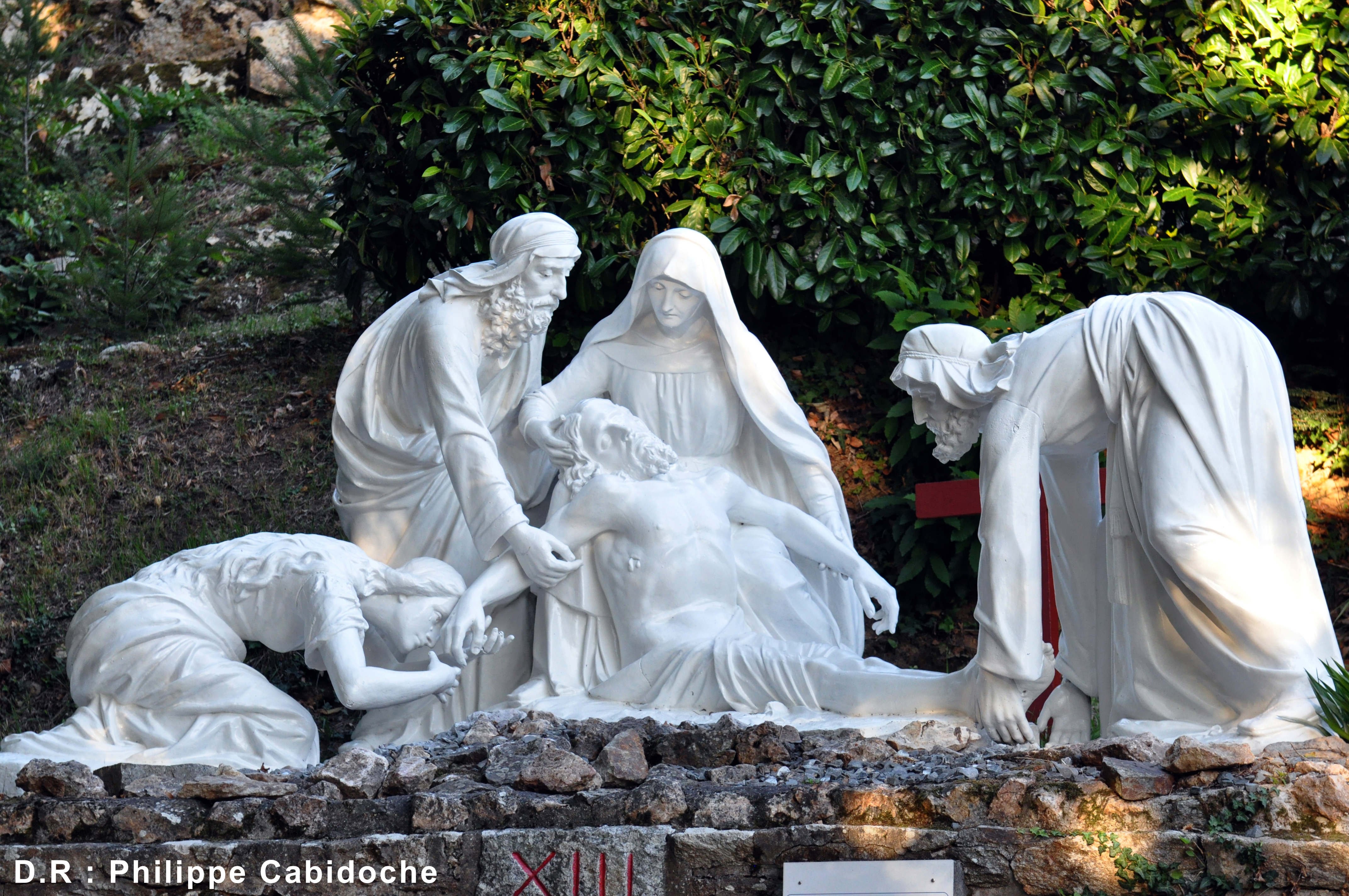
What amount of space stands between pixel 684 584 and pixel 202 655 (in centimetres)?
162

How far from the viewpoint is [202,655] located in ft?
17.1

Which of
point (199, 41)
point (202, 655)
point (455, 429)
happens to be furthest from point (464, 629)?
point (199, 41)

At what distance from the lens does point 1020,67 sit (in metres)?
7.69

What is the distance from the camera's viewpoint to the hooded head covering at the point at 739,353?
574cm

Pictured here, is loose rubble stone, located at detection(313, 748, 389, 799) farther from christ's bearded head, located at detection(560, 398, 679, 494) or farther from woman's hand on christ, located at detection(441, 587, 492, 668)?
christ's bearded head, located at detection(560, 398, 679, 494)

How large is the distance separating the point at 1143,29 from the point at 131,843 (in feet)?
20.2

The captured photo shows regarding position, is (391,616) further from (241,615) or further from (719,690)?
(719,690)

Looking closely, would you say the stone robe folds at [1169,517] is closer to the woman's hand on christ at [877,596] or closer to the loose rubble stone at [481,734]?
the woman's hand on christ at [877,596]

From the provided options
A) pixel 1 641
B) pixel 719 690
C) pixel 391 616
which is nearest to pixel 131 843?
pixel 391 616

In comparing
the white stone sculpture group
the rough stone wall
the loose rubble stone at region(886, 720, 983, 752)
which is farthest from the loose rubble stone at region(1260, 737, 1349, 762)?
the loose rubble stone at region(886, 720, 983, 752)

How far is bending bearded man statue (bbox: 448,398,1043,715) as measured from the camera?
497 centimetres

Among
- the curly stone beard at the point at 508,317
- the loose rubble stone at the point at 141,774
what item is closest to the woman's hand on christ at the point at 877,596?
the curly stone beard at the point at 508,317

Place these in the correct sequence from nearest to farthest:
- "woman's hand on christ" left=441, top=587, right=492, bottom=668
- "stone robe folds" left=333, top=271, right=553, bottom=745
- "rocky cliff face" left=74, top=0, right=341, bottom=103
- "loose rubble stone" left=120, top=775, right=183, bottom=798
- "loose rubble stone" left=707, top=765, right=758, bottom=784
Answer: "loose rubble stone" left=707, top=765, right=758, bottom=784
"loose rubble stone" left=120, top=775, right=183, bottom=798
"woman's hand on christ" left=441, top=587, right=492, bottom=668
"stone robe folds" left=333, top=271, right=553, bottom=745
"rocky cliff face" left=74, top=0, right=341, bottom=103

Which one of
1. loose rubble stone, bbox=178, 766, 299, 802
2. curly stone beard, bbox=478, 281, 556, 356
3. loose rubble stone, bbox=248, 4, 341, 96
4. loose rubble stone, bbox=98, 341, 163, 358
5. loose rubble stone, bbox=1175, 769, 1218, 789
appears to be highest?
loose rubble stone, bbox=248, 4, 341, 96
